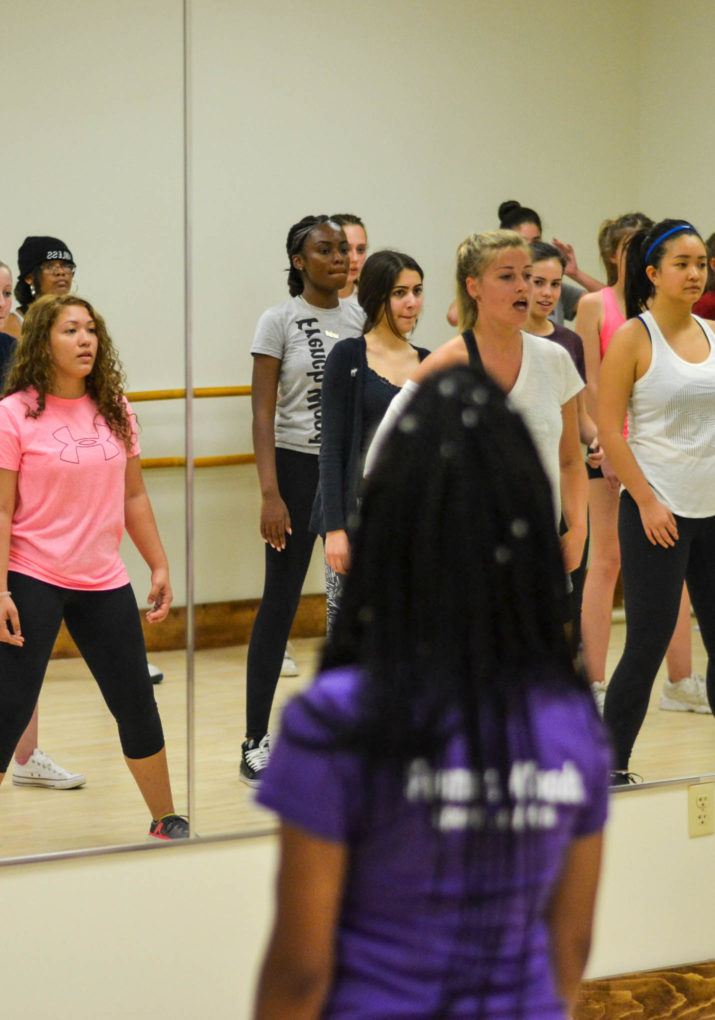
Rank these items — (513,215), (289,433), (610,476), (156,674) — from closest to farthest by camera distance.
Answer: (156,674), (289,433), (513,215), (610,476)

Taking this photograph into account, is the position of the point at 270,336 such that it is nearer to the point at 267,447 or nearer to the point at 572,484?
the point at 267,447

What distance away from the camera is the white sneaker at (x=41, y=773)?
8.21 feet

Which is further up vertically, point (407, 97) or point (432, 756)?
point (407, 97)

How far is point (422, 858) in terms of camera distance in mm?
1018

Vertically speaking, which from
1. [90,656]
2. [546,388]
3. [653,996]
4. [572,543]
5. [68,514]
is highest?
[546,388]

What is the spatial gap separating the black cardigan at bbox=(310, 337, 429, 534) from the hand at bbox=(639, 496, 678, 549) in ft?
2.21

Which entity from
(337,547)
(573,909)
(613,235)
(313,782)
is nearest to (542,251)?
(613,235)

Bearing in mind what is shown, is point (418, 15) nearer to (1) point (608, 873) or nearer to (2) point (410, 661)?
(1) point (608, 873)

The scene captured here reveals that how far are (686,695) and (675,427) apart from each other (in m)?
0.68

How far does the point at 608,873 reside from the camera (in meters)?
2.91

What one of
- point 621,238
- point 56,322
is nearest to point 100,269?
point 56,322

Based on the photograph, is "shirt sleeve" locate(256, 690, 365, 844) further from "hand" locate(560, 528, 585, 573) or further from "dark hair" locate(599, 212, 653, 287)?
"dark hair" locate(599, 212, 653, 287)

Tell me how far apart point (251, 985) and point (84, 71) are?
176 centimetres

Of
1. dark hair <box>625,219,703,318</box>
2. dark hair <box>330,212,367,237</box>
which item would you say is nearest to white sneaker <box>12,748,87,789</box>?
dark hair <box>330,212,367,237</box>
